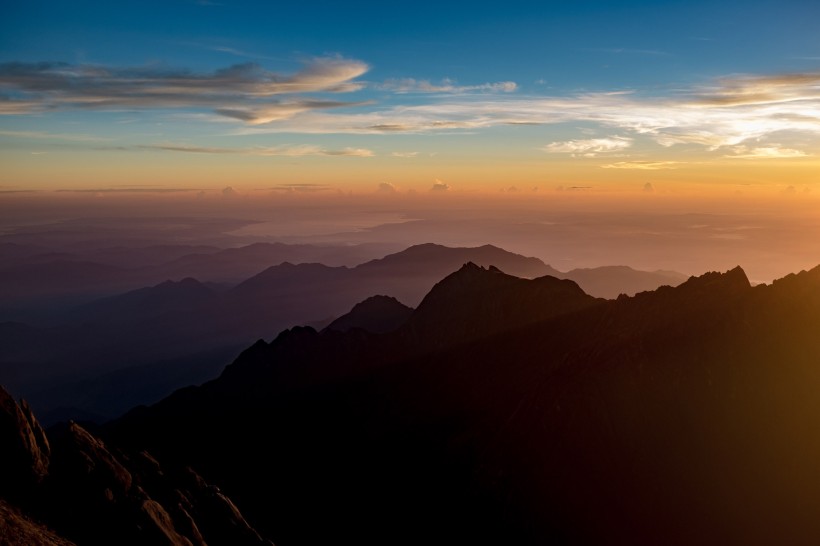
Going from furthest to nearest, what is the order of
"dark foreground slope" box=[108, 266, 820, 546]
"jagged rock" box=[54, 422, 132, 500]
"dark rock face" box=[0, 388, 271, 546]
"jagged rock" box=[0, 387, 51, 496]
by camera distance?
1. "dark foreground slope" box=[108, 266, 820, 546]
2. "jagged rock" box=[54, 422, 132, 500]
3. "jagged rock" box=[0, 387, 51, 496]
4. "dark rock face" box=[0, 388, 271, 546]

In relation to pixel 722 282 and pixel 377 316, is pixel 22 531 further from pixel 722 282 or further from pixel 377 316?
pixel 377 316

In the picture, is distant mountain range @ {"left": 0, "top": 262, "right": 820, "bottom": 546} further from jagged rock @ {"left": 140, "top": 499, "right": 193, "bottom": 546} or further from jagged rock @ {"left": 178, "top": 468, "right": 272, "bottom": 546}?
jagged rock @ {"left": 178, "top": 468, "right": 272, "bottom": 546}

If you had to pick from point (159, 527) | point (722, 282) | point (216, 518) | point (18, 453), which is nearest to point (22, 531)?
point (18, 453)

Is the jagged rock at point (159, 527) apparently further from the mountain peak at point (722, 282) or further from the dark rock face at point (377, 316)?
the dark rock face at point (377, 316)

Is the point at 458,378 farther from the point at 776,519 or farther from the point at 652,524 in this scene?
the point at 776,519

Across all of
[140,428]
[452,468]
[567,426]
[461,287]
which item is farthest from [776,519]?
[140,428]

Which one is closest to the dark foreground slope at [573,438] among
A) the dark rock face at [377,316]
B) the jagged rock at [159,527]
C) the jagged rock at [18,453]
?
the jagged rock at [159,527]

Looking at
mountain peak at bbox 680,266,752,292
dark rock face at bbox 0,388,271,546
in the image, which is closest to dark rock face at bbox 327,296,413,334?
mountain peak at bbox 680,266,752,292
